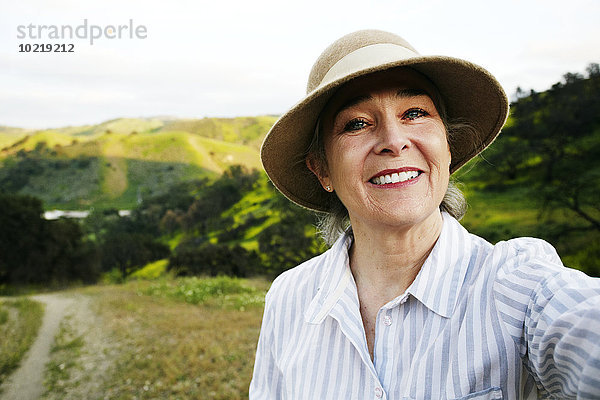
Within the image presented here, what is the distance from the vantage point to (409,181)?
1434mm

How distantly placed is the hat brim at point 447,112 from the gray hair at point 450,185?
1.1 inches

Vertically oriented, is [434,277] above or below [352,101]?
below

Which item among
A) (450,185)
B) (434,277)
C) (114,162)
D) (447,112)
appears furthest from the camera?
(114,162)

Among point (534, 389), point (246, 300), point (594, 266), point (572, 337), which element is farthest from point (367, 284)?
point (594, 266)

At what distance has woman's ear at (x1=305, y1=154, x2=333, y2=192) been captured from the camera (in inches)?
72.9

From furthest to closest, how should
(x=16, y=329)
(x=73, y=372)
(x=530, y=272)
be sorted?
(x=16, y=329), (x=73, y=372), (x=530, y=272)

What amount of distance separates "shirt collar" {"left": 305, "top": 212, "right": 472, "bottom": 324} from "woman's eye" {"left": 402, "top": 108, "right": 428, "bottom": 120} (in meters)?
0.45

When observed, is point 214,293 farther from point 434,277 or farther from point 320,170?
point 434,277

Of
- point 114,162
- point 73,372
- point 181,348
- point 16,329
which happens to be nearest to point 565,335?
point 181,348

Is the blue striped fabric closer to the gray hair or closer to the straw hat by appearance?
the gray hair

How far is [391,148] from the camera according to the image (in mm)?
1406

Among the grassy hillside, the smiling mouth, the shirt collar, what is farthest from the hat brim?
the grassy hillside

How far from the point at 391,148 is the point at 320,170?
0.53 metres

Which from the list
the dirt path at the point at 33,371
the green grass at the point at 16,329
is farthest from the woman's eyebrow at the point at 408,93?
the green grass at the point at 16,329
